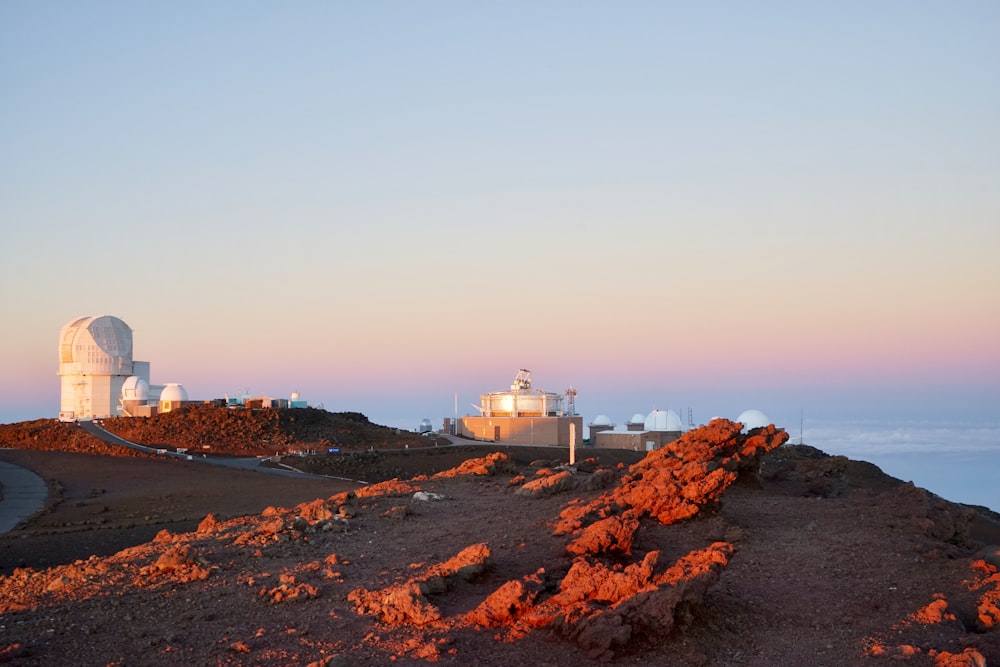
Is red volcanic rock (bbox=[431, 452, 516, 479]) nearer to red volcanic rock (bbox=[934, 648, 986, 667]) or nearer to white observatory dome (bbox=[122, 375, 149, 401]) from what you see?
red volcanic rock (bbox=[934, 648, 986, 667])

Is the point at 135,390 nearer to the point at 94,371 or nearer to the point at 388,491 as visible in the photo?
the point at 94,371

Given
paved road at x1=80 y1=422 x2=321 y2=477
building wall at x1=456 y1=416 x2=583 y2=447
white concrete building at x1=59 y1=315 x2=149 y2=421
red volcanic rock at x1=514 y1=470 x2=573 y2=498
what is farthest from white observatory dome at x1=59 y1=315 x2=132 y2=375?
red volcanic rock at x1=514 y1=470 x2=573 y2=498

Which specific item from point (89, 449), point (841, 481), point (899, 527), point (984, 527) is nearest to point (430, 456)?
point (89, 449)

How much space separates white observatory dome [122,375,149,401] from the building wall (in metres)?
20.4

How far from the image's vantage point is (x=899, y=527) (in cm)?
1245

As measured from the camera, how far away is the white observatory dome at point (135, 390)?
178 ft

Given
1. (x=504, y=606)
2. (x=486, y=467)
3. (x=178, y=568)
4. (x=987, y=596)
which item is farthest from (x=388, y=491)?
(x=987, y=596)

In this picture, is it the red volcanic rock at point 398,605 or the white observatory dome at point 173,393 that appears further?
the white observatory dome at point 173,393

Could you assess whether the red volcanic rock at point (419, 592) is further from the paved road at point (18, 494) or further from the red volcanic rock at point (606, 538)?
the paved road at point (18, 494)

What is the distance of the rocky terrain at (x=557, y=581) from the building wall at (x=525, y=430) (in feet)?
111

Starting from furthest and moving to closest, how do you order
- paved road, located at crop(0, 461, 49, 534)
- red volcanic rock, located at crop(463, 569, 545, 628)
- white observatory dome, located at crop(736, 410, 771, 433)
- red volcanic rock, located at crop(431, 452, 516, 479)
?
white observatory dome, located at crop(736, 410, 771, 433) < paved road, located at crop(0, 461, 49, 534) < red volcanic rock, located at crop(431, 452, 516, 479) < red volcanic rock, located at crop(463, 569, 545, 628)

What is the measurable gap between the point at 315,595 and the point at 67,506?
62.7ft

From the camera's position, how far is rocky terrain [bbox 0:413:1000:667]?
25.6 feet

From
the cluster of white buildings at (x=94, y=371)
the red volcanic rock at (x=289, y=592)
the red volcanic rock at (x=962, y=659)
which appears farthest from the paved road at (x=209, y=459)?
the red volcanic rock at (x=962, y=659)
